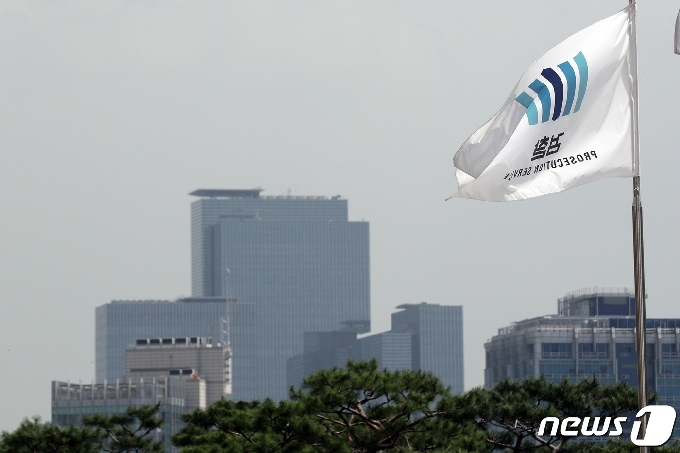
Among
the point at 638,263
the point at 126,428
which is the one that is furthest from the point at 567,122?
the point at 126,428

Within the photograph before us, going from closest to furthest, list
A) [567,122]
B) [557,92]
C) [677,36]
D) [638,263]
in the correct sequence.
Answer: [638,263] < [677,36] < [567,122] < [557,92]

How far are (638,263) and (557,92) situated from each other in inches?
133

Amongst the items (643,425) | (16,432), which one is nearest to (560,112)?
(643,425)

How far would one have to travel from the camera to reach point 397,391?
162 ft

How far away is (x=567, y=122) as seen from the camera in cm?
2739

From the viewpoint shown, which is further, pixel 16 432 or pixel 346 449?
pixel 16 432

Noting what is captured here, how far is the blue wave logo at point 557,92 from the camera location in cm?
2748

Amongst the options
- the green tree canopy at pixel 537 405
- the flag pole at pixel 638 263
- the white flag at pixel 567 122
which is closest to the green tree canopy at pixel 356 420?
the green tree canopy at pixel 537 405

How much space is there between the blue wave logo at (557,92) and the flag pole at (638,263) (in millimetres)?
847

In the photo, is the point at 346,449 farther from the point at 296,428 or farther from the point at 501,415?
the point at 501,415

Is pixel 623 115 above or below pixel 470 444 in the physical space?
above

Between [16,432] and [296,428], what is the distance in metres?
18.9

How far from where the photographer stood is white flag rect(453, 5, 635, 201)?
2694cm

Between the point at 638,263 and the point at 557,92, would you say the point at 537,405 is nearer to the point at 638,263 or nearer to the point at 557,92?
the point at 557,92
